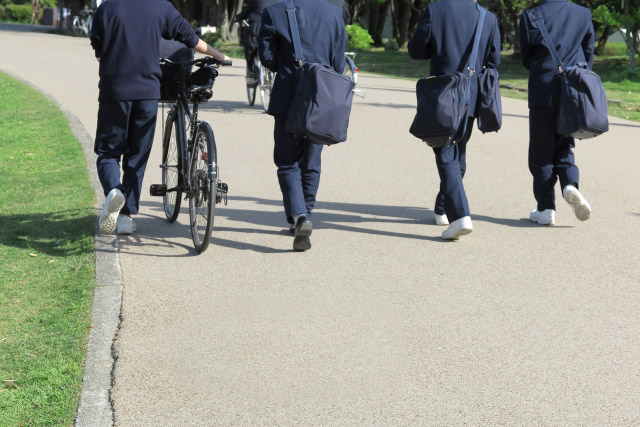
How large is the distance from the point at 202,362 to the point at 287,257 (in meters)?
2.16

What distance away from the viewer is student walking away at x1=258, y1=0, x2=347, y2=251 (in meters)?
6.88

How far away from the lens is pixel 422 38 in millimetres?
7152

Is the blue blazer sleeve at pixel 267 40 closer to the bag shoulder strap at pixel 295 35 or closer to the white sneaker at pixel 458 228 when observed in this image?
the bag shoulder strap at pixel 295 35

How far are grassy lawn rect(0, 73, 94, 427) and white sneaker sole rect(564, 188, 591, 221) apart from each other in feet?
11.4

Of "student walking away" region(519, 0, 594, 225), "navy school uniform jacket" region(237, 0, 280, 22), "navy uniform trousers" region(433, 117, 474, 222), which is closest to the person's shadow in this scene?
"navy uniform trousers" region(433, 117, 474, 222)

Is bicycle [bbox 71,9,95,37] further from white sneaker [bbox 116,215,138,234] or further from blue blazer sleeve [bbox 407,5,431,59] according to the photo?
blue blazer sleeve [bbox 407,5,431,59]

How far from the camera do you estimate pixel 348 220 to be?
26.8ft

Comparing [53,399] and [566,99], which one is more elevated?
[566,99]

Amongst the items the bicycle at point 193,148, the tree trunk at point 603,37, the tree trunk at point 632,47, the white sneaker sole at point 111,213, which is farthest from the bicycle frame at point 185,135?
the tree trunk at point 603,37

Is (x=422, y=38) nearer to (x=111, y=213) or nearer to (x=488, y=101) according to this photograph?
(x=488, y=101)

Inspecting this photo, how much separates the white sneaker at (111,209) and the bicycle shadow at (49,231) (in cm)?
26

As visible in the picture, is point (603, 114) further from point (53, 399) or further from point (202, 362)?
point (53, 399)

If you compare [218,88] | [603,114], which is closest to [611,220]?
[603,114]

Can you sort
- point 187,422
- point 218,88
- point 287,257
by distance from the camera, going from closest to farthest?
point 187,422 → point 287,257 → point 218,88
